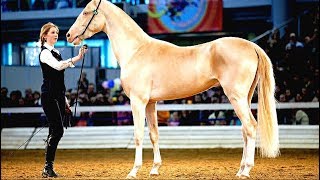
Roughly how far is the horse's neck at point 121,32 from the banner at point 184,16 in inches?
478

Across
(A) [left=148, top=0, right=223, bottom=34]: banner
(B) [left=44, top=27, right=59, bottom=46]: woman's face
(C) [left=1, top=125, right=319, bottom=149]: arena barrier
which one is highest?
(A) [left=148, top=0, right=223, bottom=34]: banner

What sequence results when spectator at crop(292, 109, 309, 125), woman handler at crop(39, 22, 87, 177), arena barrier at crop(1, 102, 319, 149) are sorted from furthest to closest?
spectator at crop(292, 109, 309, 125) < arena barrier at crop(1, 102, 319, 149) < woman handler at crop(39, 22, 87, 177)

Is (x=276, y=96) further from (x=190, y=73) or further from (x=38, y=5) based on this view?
(x=38, y=5)

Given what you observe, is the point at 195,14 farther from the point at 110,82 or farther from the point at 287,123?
the point at 287,123

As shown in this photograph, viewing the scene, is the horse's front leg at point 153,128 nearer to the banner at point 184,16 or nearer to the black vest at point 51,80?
the black vest at point 51,80

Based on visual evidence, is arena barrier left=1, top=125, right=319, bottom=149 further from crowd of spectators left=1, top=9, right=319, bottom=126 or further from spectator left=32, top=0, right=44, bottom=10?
spectator left=32, top=0, right=44, bottom=10

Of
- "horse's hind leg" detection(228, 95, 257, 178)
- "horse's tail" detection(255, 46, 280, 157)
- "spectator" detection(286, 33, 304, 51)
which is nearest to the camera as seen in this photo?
"horse's hind leg" detection(228, 95, 257, 178)

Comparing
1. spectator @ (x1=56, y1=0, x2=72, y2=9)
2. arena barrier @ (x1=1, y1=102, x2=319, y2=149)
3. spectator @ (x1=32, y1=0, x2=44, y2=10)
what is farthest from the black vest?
spectator @ (x1=32, y1=0, x2=44, y2=10)

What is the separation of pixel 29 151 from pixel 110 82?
5.65m

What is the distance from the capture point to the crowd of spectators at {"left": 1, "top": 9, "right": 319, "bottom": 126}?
13609 mm

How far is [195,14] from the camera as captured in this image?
19.9 metres

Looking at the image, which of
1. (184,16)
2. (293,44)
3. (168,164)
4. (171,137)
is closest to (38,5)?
(184,16)

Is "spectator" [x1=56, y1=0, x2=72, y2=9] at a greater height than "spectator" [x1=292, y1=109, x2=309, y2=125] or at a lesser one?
greater

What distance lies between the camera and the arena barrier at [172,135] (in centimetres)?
1287
